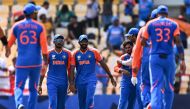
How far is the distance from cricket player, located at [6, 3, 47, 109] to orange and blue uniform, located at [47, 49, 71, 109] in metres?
1.04

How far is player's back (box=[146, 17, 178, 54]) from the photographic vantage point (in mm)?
16250

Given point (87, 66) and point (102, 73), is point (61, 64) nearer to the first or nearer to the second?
point (87, 66)

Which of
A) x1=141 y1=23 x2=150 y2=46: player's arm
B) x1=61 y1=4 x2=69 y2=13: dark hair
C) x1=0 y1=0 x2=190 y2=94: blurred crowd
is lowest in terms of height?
x1=141 y1=23 x2=150 y2=46: player's arm

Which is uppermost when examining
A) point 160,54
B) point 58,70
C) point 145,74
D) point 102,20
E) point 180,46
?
point 102,20

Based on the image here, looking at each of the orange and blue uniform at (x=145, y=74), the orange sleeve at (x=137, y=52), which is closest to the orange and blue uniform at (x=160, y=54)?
the orange sleeve at (x=137, y=52)

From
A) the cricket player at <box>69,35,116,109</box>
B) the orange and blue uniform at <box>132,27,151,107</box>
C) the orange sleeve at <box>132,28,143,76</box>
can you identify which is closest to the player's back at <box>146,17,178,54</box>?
the orange sleeve at <box>132,28,143,76</box>

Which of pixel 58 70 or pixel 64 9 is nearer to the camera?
pixel 58 70

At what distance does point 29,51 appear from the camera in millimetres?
17438

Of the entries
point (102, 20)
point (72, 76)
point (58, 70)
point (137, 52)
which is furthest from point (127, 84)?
point (102, 20)

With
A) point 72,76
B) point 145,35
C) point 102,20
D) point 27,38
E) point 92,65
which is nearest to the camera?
point 145,35

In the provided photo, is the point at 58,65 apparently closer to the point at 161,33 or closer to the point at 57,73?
the point at 57,73

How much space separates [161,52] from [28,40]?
2952mm

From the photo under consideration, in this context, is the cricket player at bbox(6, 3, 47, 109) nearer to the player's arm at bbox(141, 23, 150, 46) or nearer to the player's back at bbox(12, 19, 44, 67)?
the player's back at bbox(12, 19, 44, 67)

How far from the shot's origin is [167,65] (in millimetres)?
16328
